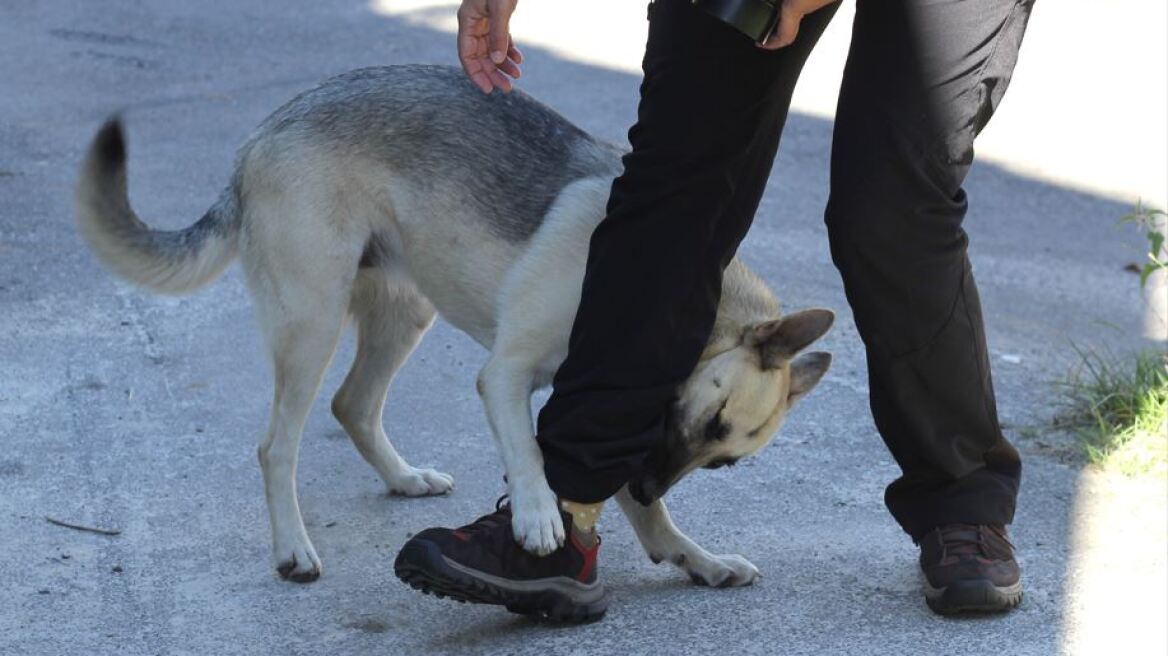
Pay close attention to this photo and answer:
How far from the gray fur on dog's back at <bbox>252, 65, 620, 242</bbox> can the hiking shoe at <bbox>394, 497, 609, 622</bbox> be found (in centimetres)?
72

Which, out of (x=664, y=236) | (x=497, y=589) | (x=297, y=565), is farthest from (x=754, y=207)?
(x=297, y=565)

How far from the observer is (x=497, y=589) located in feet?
10.2

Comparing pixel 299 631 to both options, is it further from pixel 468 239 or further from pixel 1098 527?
pixel 1098 527

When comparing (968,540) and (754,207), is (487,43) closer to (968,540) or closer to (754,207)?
(754,207)

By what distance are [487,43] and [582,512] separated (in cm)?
102

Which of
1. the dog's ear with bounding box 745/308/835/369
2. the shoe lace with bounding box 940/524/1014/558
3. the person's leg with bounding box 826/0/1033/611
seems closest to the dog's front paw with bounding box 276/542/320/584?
the dog's ear with bounding box 745/308/835/369

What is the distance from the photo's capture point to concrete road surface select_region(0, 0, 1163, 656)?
323cm

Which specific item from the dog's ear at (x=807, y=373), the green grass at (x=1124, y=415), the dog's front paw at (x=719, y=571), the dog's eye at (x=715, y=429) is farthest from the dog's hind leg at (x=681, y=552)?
the green grass at (x=1124, y=415)

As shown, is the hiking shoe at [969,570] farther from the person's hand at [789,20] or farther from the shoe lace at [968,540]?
the person's hand at [789,20]

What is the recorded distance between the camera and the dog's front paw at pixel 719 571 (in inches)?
136

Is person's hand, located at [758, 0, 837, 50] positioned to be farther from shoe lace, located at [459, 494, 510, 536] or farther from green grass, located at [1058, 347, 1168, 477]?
green grass, located at [1058, 347, 1168, 477]

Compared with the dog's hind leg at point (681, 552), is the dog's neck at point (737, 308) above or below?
above

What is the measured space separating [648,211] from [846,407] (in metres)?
1.77

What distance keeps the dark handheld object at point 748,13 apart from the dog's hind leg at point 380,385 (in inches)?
58.7
